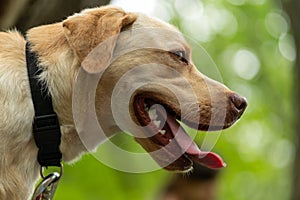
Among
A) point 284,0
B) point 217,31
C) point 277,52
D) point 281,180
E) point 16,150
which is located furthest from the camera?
point 281,180

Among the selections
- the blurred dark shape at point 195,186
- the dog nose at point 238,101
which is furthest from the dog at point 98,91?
the blurred dark shape at point 195,186

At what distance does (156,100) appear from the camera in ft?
18.4

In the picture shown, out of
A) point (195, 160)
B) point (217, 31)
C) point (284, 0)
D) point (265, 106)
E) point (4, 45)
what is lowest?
point (265, 106)

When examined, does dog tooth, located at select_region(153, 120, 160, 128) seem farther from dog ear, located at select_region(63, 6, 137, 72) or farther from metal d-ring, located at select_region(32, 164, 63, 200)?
metal d-ring, located at select_region(32, 164, 63, 200)

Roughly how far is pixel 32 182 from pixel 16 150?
281 millimetres

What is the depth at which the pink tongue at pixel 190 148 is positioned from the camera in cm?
559

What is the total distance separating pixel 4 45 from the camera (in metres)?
5.51

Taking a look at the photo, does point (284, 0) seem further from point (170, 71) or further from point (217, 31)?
point (217, 31)

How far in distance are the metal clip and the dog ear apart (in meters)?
0.72

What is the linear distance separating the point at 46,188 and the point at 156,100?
897 millimetres

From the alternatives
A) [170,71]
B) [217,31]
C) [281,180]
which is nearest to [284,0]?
[170,71]

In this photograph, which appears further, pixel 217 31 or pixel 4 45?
pixel 217 31

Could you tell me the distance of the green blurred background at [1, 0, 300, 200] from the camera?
1931 cm

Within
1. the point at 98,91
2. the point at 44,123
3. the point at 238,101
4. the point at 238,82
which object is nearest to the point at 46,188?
the point at 44,123
